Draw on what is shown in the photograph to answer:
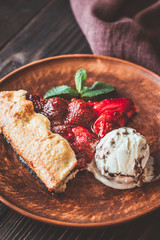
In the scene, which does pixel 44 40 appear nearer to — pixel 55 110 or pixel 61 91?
pixel 61 91

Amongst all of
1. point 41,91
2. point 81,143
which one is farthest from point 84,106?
point 41,91

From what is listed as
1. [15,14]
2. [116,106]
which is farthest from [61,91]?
[15,14]

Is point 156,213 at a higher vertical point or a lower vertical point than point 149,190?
lower

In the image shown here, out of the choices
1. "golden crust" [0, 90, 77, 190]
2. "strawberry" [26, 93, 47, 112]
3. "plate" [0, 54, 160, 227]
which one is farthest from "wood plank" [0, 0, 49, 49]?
"golden crust" [0, 90, 77, 190]

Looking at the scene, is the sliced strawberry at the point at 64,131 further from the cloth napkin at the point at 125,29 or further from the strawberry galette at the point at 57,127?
the cloth napkin at the point at 125,29

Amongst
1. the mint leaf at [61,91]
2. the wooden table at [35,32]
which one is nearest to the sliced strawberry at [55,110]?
the mint leaf at [61,91]

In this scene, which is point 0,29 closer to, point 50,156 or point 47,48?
point 47,48
